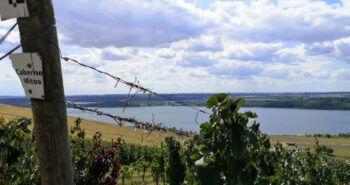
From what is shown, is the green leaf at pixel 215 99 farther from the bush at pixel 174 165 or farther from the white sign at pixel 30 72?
the bush at pixel 174 165

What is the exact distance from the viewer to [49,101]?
230 centimetres

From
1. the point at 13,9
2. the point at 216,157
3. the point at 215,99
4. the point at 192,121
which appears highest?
the point at 13,9

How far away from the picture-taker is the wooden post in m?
2.27

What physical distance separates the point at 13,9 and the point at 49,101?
2.24 ft

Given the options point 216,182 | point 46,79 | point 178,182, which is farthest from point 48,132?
point 178,182

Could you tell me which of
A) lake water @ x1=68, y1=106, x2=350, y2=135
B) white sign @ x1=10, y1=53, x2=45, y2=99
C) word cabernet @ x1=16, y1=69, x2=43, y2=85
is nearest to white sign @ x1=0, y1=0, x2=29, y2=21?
white sign @ x1=10, y1=53, x2=45, y2=99

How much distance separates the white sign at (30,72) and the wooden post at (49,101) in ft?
0.12

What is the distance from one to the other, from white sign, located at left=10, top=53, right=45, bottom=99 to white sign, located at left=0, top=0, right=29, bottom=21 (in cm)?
27

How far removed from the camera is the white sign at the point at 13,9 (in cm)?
220

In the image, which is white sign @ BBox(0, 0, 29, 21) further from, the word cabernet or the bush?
the bush

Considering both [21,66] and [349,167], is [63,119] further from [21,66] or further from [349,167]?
[349,167]

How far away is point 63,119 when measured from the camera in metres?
2.39

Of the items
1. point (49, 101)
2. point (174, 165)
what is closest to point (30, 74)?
point (49, 101)

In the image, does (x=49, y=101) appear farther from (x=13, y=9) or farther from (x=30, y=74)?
(x=13, y=9)
